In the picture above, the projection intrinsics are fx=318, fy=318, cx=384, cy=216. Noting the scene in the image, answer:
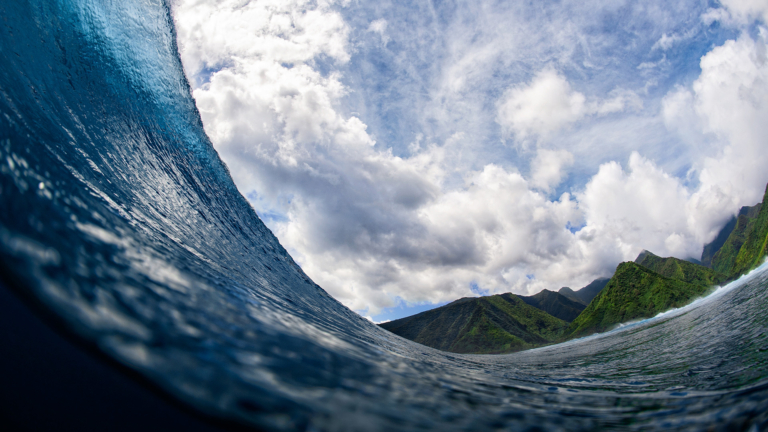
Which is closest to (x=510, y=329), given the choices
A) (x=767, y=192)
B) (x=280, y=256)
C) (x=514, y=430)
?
(x=767, y=192)

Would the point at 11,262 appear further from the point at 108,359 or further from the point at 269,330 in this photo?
the point at 269,330

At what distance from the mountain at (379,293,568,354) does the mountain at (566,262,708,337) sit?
16.5m

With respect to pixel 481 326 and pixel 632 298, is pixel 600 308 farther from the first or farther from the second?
pixel 481 326

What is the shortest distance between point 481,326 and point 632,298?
56.8m

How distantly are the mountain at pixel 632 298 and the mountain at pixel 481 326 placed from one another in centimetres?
1650

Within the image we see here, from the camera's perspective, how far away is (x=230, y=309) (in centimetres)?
243

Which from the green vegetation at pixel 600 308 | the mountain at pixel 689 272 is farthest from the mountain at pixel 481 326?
the mountain at pixel 689 272

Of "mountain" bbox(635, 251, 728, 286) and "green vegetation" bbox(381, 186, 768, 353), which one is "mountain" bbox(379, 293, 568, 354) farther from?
"mountain" bbox(635, 251, 728, 286)

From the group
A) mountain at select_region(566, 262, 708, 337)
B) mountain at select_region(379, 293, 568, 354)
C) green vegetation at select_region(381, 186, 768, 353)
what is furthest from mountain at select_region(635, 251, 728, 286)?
mountain at select_region(379, 293, 568, 354)

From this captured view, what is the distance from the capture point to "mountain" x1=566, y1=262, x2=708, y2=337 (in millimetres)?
66625

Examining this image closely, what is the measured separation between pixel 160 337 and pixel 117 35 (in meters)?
13.3

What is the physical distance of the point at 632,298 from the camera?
251 ft

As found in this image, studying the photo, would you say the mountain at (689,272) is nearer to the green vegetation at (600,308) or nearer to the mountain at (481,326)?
the green vegetation at (600,308)

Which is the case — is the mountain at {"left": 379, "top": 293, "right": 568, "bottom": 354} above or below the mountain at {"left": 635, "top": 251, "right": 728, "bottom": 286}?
below
